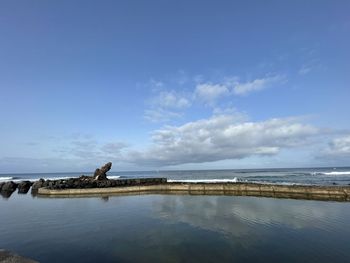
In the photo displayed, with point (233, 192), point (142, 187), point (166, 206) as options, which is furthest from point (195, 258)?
point (142, 187)

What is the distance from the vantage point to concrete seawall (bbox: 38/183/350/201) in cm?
3300

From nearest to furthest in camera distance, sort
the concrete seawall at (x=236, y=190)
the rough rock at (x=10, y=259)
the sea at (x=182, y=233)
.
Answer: the rough rock at (x=10, y=259), the sea at (x=182, y=233), the concrete seawall at (x=236, y=190)

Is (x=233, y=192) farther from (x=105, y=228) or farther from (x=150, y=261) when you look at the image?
(x=150, y=261)

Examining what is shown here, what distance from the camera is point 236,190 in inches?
1517

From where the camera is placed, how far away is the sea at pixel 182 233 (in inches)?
498

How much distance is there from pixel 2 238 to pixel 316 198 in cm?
2996

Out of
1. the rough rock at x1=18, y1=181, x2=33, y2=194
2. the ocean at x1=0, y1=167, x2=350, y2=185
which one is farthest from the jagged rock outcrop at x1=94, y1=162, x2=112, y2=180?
the ocean at x1=0, y1=167, x2=350, y2=185

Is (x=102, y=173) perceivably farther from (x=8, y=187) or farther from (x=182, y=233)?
(x=182, y=233)

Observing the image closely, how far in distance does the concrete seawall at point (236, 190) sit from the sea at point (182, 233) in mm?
6863

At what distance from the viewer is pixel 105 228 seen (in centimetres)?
1828

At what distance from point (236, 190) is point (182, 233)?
23498 mm

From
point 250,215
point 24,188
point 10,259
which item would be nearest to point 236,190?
point 250,215

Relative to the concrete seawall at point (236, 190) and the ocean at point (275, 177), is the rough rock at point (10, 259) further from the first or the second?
the ocean at point (275, 177)

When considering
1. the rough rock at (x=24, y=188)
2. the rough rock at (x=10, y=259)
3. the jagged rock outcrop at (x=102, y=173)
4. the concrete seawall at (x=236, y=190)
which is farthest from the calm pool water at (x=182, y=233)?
the jagged rock outcrop at (x=102, y=173)
